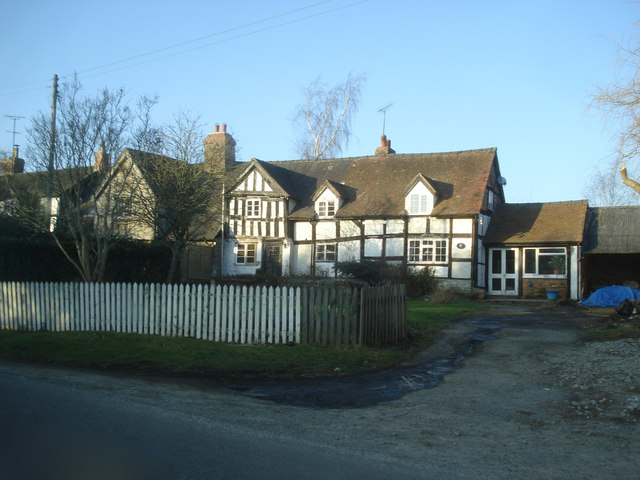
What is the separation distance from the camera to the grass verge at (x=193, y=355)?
33.5ft

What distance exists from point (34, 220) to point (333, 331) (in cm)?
1090

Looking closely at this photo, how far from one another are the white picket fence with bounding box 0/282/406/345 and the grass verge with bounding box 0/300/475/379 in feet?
1.22

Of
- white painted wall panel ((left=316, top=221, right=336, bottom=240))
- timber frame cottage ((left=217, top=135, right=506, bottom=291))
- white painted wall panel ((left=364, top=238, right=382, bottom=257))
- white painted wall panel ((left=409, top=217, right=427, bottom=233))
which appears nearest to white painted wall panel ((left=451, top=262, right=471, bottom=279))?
timber frame cottage ((left=217, top=135, right=506, bottom=291))

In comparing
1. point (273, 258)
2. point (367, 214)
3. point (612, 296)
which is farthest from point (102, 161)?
point (612, 296)

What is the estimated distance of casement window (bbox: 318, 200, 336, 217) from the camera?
31375mm

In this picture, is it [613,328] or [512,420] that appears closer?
[512,420]

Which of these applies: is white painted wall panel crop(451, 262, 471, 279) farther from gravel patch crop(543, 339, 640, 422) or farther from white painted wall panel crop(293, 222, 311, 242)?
gravel patch crop(543, 339, 640, 422)

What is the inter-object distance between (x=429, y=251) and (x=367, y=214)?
12.6ft

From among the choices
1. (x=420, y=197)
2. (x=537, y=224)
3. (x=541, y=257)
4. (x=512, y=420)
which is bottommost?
(x=512, y=420)

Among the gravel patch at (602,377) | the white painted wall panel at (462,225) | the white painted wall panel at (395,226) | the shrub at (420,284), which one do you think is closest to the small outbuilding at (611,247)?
the white painted wall panel at (462,225)

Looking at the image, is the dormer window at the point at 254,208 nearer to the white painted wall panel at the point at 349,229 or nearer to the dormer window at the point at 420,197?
the white painted wall panel at the point at 349,229

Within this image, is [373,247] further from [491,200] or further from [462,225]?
[491,200]

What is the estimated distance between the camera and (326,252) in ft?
104

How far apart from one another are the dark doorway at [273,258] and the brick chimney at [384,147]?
920 centimetres
